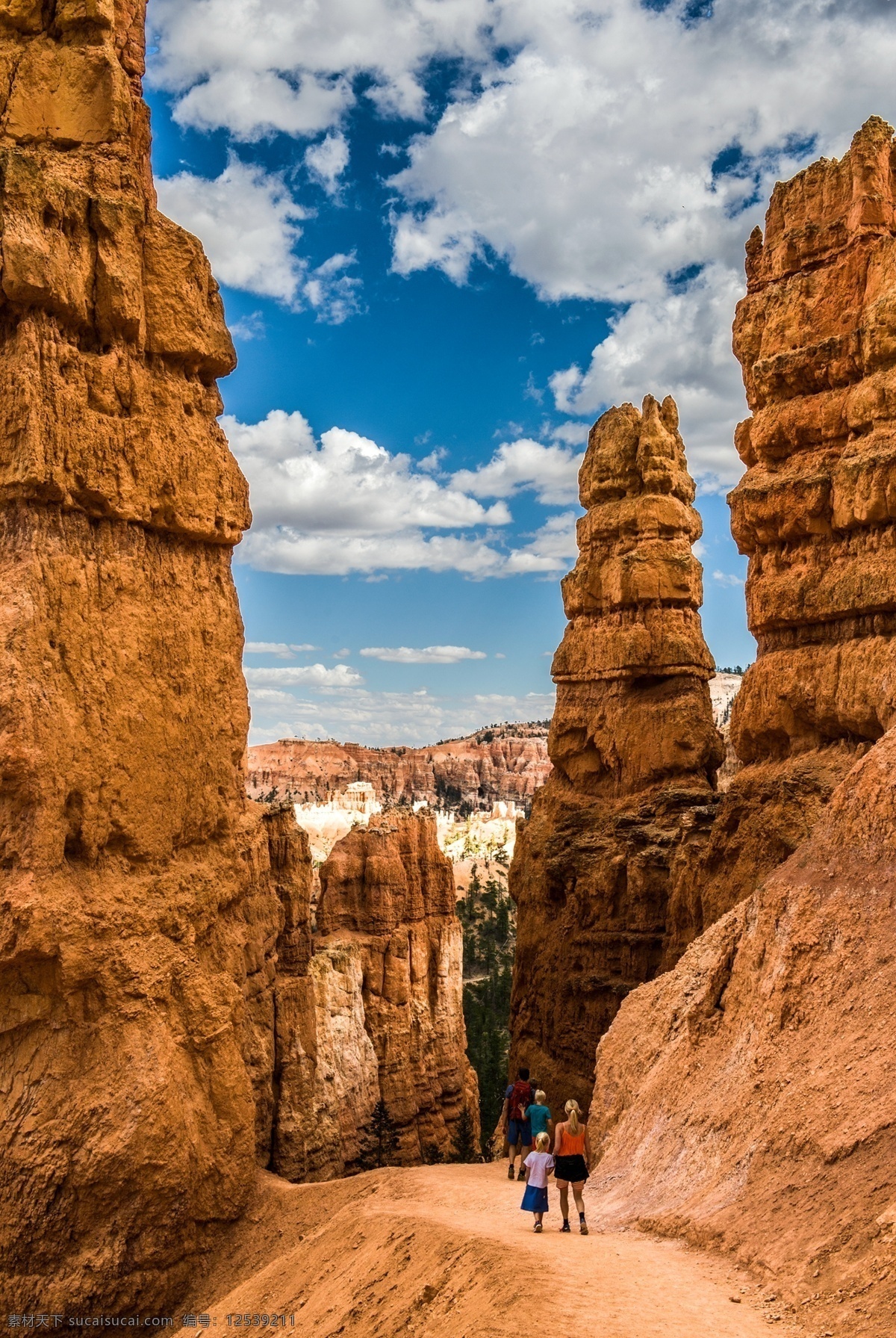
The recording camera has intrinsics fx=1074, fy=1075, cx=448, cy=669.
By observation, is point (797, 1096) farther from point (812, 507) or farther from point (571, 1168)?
point (812, 507)

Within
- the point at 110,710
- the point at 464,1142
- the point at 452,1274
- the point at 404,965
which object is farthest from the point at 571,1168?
the point at 404,965

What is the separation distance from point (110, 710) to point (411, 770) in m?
136

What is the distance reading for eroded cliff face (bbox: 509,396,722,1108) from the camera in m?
24.7

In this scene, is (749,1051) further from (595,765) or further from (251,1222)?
(595,765)

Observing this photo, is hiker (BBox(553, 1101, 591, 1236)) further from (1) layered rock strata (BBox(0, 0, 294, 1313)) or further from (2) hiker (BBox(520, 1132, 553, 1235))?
(1) layered rock strata (BBox(0, 0, 294, 1313))

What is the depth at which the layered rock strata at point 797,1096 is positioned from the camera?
659 centimetres

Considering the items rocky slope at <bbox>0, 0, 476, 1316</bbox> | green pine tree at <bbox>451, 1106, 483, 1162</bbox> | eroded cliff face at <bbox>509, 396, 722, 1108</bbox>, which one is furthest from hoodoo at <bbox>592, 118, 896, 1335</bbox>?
green pine tree at <bbox>451, 1106, 483, 1162</bbox>

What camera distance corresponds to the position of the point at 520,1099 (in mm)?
14242

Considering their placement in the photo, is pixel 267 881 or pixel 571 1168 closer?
pixel 571 1168

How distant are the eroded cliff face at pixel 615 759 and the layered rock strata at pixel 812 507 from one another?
344 cm

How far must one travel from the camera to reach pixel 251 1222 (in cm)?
1338

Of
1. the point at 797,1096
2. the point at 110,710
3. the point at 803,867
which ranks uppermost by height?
the point at 110,710

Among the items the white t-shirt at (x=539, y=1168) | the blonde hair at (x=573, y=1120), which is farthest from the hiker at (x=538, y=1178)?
the blonde hair at (x=573, y=1120)

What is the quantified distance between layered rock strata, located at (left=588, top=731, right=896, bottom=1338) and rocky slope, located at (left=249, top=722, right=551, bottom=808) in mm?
121059
